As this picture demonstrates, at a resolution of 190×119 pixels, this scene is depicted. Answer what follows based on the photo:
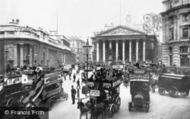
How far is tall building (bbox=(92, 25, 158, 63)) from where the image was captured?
208ft

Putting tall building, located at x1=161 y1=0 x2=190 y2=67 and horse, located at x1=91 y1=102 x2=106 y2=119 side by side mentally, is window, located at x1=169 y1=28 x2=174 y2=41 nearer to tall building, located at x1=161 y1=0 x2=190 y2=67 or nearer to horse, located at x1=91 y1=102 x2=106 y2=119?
tall building, located at x1=161 y1=0 x2=190 y2=67

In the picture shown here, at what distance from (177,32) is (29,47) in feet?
100

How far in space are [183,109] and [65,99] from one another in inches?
400

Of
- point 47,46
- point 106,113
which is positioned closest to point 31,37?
point 47,46

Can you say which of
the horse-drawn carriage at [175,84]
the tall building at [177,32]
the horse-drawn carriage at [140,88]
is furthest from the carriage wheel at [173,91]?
the horse-drawn carriage at [140,88]

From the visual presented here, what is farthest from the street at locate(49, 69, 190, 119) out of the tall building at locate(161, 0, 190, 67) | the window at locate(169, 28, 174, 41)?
the window at locate(169, 28, 174, 41)

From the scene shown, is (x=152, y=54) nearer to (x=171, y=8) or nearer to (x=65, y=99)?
(x=171, y=8)

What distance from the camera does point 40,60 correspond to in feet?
140

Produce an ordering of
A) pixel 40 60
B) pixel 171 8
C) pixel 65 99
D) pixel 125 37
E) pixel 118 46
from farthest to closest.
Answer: pixel 118 46, pixel 125 37, pixel 40 60, pixel 171 8, pixel 65 99

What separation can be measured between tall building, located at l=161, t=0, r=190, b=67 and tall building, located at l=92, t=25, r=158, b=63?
1548 inches

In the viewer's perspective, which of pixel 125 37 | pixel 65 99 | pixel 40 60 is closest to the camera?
pixel 65 99

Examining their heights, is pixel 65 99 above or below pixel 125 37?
below

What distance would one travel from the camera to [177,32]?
2111 centimetres

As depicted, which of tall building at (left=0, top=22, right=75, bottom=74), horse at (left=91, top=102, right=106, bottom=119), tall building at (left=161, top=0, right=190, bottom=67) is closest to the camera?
horse at (left=91, top=102, right=106, bottom=119)
